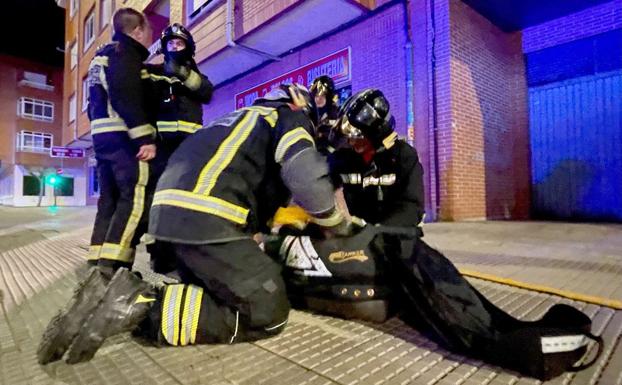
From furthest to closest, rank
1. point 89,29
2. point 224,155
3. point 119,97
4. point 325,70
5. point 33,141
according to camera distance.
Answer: point 33,141 → point 89,29 → point 325,70 → point 119,97 → point 224,155

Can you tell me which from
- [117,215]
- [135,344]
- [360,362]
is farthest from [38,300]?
[360,362]

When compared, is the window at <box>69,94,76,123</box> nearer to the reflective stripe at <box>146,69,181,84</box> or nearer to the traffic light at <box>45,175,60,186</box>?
the traffic light at <box>45,175,60,186</box>

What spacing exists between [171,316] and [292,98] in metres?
1.20

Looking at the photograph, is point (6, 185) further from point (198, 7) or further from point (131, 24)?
point (131, 24)

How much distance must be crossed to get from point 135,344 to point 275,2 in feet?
21.7

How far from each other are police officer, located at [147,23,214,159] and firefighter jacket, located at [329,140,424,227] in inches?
44.4

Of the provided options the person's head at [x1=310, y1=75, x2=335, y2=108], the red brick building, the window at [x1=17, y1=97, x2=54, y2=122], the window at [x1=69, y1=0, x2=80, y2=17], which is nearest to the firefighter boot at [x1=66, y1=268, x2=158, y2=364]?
the person's head at [x1=310, y1=75, x2=335, y2=108]

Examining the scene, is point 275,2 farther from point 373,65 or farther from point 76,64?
point 76,64

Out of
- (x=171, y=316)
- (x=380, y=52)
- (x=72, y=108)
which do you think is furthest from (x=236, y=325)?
(x=72, y=108)

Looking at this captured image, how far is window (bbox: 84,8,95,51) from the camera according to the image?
17.4 meters

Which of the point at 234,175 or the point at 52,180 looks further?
the point at 52,180

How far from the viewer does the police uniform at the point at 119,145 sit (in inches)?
89.4

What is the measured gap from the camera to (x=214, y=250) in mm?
1508

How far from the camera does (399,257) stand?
158 cm
